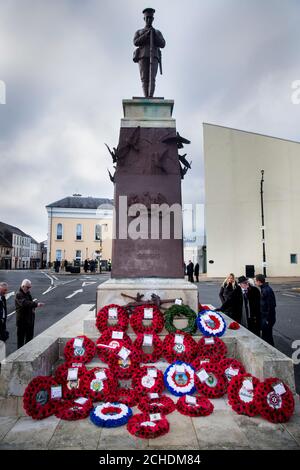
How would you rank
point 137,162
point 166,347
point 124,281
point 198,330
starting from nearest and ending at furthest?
point 166,347 < point 198,330 < point 124,281 < point 137,162

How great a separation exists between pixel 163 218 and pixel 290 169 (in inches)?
970

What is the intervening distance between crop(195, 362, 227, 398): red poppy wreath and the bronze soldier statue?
5867 millimetres

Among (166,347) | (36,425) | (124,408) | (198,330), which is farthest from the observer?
(198,330)

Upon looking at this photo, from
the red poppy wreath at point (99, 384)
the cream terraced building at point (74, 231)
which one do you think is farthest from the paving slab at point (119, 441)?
the cream terraced building at point (74, 231)

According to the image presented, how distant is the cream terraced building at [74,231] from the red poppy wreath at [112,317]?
46.9m

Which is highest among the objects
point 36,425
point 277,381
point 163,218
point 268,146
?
point 268,146

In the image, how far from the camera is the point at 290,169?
2692 cm

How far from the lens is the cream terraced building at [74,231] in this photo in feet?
173

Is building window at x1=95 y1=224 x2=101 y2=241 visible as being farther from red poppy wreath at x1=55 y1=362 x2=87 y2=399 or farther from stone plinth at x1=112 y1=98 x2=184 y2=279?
red poppy wreath at x1=55 y1=362 x2=87 y2=399

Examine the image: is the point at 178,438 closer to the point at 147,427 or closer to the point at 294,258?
the point at 147,427

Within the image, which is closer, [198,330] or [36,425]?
[36,425]

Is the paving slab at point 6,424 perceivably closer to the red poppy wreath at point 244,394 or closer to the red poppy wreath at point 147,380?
the red poppy wreath at point 147,380
